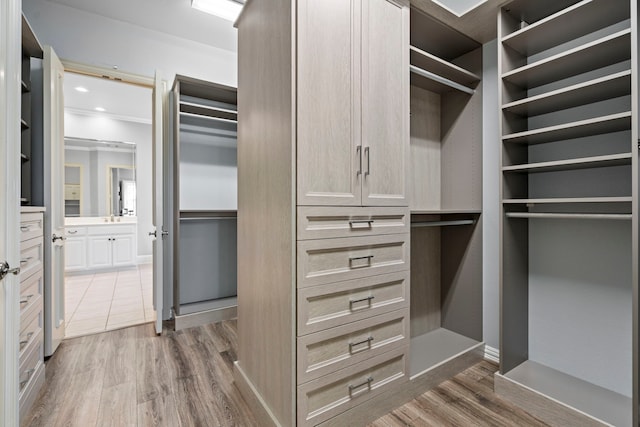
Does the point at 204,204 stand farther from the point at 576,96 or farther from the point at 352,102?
the point at 576,96

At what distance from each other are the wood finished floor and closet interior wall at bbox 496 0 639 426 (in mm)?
258

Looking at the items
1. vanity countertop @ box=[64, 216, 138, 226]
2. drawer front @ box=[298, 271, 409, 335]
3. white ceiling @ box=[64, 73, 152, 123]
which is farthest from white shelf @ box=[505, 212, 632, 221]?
vanity countertop @ box=[64, 216, 138, 226]

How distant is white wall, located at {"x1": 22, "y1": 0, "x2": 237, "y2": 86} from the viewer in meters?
2.69

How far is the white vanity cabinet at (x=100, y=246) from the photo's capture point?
520cm

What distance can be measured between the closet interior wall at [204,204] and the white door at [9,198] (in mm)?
1690

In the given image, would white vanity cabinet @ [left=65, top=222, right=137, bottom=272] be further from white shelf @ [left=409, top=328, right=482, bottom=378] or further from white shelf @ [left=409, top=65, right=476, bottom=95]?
white shelf @ [left=409, top=65, right=476, bottom=95]

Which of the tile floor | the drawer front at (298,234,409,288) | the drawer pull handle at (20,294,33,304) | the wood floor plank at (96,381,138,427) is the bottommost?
the wood floor plank at (96,381,138,427)

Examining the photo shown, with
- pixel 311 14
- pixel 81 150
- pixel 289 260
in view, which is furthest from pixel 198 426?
pixel 81 150

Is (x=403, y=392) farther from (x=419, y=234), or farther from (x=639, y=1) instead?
(x=639, y=1)

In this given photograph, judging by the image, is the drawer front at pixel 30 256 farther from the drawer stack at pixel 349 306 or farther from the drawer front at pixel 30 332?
the drawer stack at pixel 349 306

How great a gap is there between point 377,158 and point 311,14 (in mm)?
734

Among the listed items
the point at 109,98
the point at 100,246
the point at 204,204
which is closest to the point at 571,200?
the point at 204,204

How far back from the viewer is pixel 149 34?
3.12 meters

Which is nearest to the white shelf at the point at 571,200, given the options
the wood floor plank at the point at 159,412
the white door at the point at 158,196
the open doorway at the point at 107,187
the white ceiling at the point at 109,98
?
the wood floor plank at the point at 159,412
